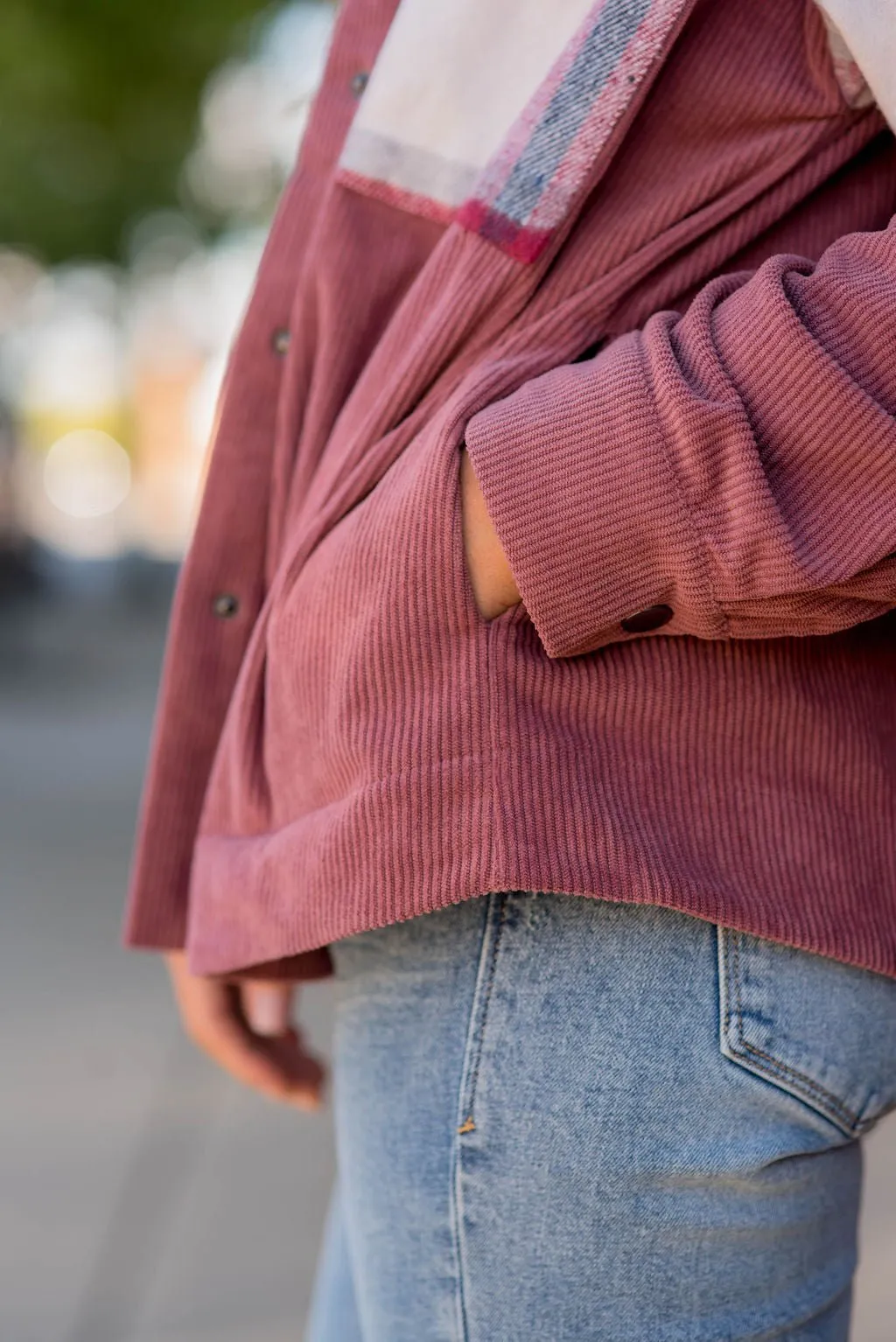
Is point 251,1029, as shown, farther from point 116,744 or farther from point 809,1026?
point 116,744

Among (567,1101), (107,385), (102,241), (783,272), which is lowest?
(567,1101)

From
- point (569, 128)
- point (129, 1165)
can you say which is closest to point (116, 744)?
point (129, 1165)

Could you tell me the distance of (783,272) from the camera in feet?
3.35

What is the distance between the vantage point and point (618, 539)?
1.01m

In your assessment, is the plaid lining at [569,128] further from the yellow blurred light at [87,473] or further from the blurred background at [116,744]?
the yellow blurred light at [87,473]

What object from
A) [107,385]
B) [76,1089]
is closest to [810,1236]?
[76,1089]

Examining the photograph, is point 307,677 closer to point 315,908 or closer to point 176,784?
point 315,908

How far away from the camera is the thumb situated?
1496 mm

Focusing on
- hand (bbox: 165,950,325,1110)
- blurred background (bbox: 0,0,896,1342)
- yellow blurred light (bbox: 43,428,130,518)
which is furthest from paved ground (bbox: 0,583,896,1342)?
yellow blurred light (bbox: 43,428,130,518)

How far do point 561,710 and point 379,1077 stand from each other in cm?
33

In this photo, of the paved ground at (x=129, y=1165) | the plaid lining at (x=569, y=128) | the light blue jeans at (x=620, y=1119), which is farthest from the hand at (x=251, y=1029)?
the paved ground at (x=129, y=1165)

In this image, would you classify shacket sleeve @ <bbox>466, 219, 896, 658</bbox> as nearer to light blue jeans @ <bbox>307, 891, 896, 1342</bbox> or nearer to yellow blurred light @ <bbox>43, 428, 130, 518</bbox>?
light blue jeans @ <bbox>307, 891, 896, 1342</bbox>

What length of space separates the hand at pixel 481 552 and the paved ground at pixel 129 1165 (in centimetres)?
225

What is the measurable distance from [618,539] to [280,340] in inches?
19.1
